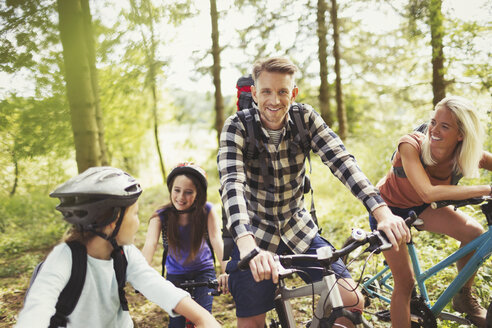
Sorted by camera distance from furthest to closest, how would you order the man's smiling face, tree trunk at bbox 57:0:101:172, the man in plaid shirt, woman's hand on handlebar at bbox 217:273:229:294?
tree trunk at bbox 57:0:101:172, woman's hand on handlebar at bbox 217:273:229:294, the man's smiling face, the man in plaid shirt

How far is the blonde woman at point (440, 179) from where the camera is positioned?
284cm

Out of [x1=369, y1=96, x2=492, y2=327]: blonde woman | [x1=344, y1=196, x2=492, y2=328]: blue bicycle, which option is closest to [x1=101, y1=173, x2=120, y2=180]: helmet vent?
[x1=344, y1=196, x2=492, y2=328]: blue bicycle

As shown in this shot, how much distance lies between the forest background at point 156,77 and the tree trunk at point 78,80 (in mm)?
17

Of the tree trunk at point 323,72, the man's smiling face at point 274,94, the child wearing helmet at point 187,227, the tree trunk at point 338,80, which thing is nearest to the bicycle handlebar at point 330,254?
the man's smiling face at point 274,94

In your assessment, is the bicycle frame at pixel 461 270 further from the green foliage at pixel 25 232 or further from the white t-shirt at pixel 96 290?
the green foliage at pixel 25 232

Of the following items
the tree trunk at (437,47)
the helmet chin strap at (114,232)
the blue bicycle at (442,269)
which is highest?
the tree trunk at (437,47)

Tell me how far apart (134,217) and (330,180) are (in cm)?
855

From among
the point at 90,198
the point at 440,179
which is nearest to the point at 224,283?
the point at 90,198

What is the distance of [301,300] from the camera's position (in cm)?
488

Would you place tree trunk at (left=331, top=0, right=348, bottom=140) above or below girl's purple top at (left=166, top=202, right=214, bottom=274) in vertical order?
above

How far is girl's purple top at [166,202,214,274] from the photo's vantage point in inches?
141

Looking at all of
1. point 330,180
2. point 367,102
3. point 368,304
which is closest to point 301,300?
point 368,304

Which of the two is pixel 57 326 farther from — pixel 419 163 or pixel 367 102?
pixel 367 102

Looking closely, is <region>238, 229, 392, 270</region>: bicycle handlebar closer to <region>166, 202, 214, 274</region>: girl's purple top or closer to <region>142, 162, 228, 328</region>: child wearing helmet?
<region>142, 162, 228, 328</region>: child wearing helmet
